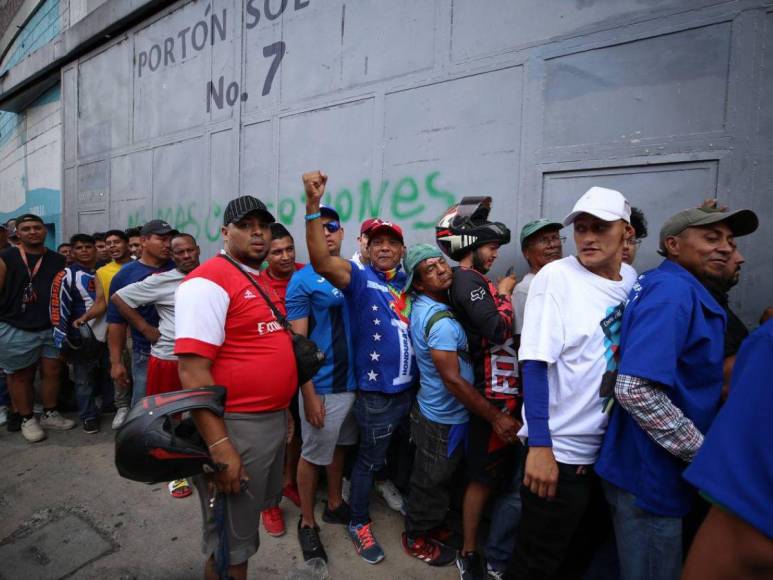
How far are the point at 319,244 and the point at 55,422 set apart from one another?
4.31 metres

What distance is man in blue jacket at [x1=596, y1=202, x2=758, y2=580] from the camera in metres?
1.41

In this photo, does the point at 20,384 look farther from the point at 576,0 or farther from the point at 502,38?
the point at 576,0

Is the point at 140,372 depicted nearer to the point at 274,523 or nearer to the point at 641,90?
the point at 274,523

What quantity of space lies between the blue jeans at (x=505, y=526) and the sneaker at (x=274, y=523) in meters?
1.38

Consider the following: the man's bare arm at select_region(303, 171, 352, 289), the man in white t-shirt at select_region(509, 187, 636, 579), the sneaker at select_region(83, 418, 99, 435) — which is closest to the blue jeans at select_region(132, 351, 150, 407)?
the sneaker at select_region(83, 418, 99, 435)

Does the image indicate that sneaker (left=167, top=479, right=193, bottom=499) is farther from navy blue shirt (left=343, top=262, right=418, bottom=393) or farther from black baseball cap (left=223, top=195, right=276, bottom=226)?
black baseball cap (left=223, top=195, right=276, bottom=226)

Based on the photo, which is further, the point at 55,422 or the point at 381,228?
the point at 55,422

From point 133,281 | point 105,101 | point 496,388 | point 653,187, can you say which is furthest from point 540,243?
point 105,101

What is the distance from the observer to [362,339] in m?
2.52

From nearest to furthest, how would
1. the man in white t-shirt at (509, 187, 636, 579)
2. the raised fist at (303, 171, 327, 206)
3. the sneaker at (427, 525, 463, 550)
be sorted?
the man in white t-shirt at (509, 187, 636, 579)
the raised fist at (303, 171, 327, 206)
the sneaker at (427, 525, 463, 550)

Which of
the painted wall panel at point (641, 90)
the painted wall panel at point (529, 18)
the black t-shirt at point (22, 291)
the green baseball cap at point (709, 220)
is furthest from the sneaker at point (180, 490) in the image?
the painted wall panel at point (529, 18)

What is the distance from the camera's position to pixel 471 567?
2.42 m

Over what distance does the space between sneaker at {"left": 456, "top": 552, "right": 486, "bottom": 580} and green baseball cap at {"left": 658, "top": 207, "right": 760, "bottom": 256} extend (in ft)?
6.75

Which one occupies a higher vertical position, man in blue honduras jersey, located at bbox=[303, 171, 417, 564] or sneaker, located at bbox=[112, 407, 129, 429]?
man in blue honduras jersey, located at bbox=[303, 171, 417, 564]
